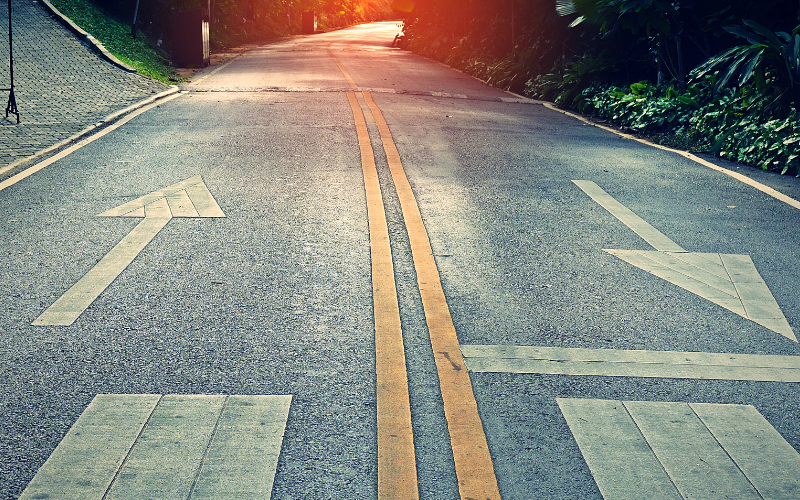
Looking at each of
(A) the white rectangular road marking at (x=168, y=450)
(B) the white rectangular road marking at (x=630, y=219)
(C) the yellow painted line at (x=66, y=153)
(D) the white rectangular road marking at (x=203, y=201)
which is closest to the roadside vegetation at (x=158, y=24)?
(C) the yellow painted line at (x=66, y=153)

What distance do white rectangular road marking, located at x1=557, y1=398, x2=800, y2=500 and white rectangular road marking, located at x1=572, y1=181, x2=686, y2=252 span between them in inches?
106

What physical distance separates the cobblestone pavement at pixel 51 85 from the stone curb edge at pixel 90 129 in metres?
0.11

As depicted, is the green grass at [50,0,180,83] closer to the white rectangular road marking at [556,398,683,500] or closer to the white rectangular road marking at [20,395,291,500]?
the white rectangular road marking at [20,395,291,500]

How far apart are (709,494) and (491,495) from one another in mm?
765

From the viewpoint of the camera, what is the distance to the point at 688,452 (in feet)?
10.1

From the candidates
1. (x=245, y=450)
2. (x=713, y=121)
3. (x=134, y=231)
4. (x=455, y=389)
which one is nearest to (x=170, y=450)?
(x=245, y=450)

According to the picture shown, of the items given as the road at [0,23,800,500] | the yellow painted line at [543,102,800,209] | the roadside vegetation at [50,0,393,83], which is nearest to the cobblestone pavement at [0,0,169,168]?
the roadside vegetation at [50,0,393,83]

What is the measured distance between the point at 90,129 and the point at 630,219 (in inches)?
297

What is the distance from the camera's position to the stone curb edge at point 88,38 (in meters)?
17.4

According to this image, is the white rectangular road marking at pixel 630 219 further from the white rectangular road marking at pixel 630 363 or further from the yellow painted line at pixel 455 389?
the white rectangular road marking at pixel 630 363

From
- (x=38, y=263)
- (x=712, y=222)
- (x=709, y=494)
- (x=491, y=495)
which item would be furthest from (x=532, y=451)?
(x=712, y=222)

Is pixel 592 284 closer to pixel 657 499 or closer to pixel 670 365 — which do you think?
pixel 670 365

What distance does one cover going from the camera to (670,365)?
153 inches

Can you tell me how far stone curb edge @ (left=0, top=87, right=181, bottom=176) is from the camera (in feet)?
27.9
